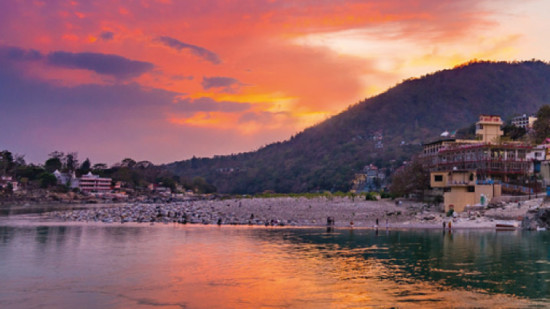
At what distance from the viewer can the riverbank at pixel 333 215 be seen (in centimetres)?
5574

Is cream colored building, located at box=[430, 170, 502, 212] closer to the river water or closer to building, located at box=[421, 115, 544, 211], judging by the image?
building, located at box=[421, 115, 544, 211]

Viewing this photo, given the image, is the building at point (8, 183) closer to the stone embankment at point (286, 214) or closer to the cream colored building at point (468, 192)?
the stone embankment at point (286, 214)

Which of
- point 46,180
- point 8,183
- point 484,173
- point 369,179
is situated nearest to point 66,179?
point 46,180

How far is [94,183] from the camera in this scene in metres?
175

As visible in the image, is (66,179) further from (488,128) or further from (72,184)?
(488,128)

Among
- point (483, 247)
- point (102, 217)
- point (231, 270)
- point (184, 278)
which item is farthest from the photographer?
point (102, 217)

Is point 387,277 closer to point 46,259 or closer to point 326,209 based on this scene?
point 46,259

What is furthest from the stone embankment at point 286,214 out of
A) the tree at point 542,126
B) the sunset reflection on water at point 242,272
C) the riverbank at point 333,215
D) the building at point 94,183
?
the building at point 94,183

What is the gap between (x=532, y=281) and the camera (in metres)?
23.6

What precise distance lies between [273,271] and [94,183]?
535 ft

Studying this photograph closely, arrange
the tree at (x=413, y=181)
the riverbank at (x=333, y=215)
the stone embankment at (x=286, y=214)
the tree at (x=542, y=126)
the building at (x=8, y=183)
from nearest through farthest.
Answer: the riverbank at (x=333, y=215) → the stone embankment at (x=286, y=214) → the tree at (x=413, y=181) → the tree at (x=542, y=126) → the building at (x=8, y=183)

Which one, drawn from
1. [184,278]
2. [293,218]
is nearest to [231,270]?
[184,278]

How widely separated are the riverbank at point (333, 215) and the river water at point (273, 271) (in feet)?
39.8

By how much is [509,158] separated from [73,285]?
60.6 m
